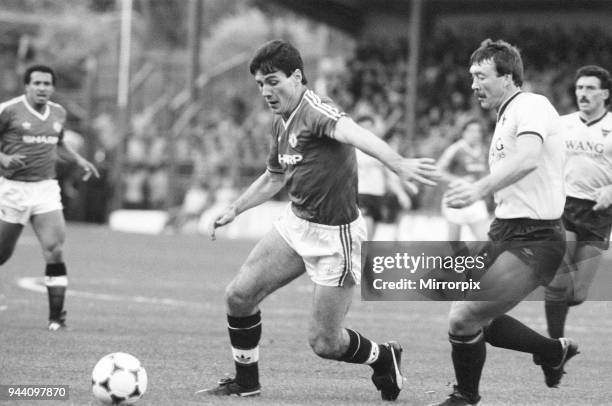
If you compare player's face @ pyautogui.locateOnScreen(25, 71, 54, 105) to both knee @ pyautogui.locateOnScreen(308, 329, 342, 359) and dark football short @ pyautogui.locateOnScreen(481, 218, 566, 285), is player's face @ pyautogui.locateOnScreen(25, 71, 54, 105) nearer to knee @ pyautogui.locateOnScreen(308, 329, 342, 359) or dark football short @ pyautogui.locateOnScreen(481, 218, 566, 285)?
knee @ pyautogui.locateOnScreen(308, 329, 342, 359)

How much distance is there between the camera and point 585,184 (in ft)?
32.9

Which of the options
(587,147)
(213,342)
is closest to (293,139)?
(213,342)

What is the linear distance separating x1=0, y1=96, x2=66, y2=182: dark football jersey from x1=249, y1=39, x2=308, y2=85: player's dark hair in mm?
4467

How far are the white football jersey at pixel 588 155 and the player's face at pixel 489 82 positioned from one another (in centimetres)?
326

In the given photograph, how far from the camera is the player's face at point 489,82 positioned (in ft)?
22.3

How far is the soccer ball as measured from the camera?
6.70 metres

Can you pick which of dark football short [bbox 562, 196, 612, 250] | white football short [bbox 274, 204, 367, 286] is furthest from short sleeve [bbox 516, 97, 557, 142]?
dark football short [bbox 562, 196, 612, 250]

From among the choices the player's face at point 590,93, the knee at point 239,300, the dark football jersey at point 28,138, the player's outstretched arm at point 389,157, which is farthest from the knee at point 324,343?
the dark football jersey at point 28,138

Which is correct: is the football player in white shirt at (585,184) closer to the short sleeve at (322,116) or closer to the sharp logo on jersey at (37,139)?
the short sleeve at (322,116)

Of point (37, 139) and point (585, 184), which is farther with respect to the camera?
point (37, 139)

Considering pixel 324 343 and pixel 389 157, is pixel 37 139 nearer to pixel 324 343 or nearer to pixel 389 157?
pixel 324 343

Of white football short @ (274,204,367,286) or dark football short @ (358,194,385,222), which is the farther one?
dark football short @ (358,194,385,222)

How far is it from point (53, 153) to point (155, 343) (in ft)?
7.65

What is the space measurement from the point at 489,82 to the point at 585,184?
352cm
